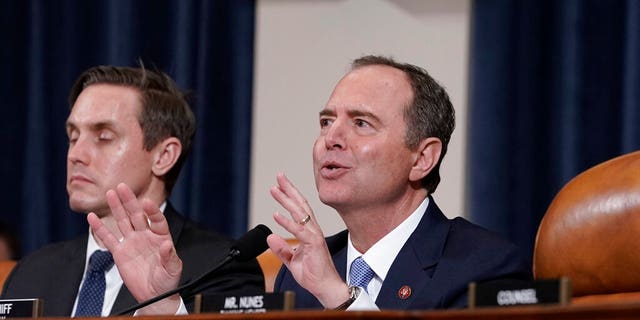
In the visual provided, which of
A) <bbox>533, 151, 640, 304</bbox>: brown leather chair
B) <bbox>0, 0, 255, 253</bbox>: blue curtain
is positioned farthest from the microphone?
<bbox>0, 0, 255, 253</bbox>: blue curtain

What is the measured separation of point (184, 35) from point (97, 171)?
0.95 meters

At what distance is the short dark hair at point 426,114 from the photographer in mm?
2672

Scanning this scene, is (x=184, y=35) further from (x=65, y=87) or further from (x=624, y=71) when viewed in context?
(x=624, y=71)

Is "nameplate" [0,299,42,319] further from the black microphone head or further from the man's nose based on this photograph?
the man's nose

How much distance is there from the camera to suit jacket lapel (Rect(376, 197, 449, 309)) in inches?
94.2

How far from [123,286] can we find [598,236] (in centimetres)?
128

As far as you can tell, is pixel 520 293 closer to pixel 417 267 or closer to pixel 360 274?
pixel 417 267

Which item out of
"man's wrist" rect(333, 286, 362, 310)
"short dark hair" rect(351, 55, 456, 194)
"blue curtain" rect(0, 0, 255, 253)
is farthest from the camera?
"blue curtain" rect(0, 0, 255, 253)

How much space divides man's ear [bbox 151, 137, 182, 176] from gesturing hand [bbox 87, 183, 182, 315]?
0.69 m

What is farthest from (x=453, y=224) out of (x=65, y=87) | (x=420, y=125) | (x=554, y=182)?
(x=65, y=87)

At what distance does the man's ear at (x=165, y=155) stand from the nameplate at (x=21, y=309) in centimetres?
110

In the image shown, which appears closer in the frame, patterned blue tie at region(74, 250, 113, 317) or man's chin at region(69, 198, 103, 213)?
patterned blue tie at region(74, 250, 113, 317)

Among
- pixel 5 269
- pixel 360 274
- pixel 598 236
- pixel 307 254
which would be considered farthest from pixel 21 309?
pixel 5 269

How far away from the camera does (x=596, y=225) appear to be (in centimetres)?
230
